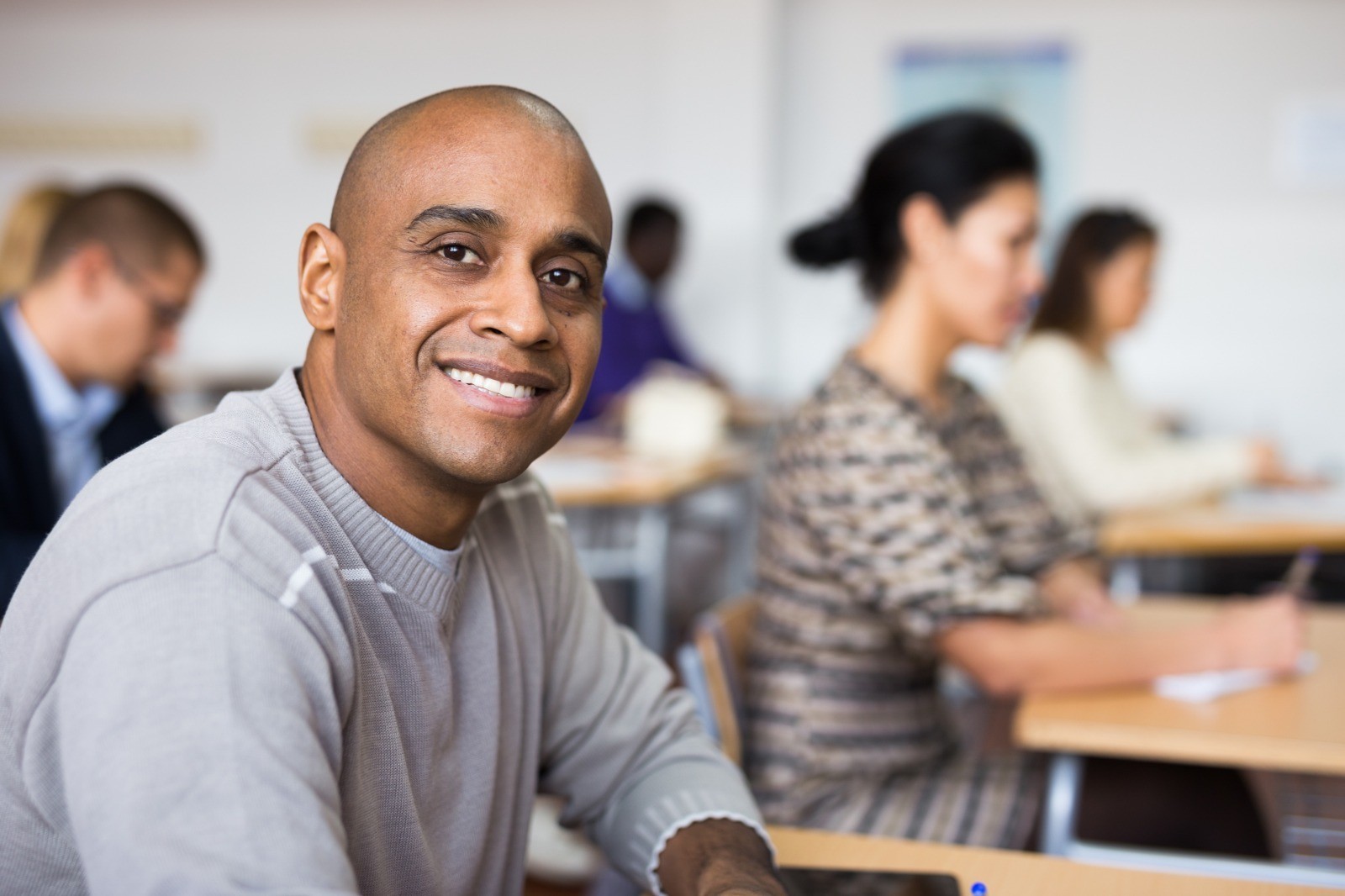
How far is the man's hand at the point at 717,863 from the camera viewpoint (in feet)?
3.09

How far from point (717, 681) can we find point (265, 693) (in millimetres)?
850

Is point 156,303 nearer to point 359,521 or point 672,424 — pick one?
point 359,521

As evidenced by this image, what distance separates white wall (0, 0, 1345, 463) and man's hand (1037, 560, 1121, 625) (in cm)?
373

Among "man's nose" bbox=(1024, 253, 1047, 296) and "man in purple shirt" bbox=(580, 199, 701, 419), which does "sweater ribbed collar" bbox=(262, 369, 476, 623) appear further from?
"man in purple shirt" bbox=(580, 199, 701, 419)

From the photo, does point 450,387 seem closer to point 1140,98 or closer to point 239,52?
point 1140,98

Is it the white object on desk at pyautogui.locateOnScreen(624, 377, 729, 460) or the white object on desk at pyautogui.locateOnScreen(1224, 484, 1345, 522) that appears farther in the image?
the white object on desk at pyautogui.locateOnScreen(624, 377, 729, 460)

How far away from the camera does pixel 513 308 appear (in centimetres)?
87

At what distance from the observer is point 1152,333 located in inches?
232

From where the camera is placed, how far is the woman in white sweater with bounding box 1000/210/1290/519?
2.96 metres

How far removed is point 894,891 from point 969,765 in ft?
1.62

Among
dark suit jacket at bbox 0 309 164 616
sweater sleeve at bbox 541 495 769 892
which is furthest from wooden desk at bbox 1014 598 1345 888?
dark suit jacket at bbox 0 309 164 616

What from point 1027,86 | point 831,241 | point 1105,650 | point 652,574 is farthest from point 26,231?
point 1027,86

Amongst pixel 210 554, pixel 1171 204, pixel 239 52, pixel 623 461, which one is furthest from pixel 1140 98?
pixel 210 554

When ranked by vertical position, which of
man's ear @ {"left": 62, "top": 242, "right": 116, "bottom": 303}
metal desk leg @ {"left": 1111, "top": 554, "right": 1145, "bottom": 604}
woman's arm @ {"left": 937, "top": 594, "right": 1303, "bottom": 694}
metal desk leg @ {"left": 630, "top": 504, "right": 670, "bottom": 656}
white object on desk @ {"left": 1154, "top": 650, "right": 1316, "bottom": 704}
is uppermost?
man's ear @ {"left": 62, "top": 242, "right": 116, "bottom": 303}
